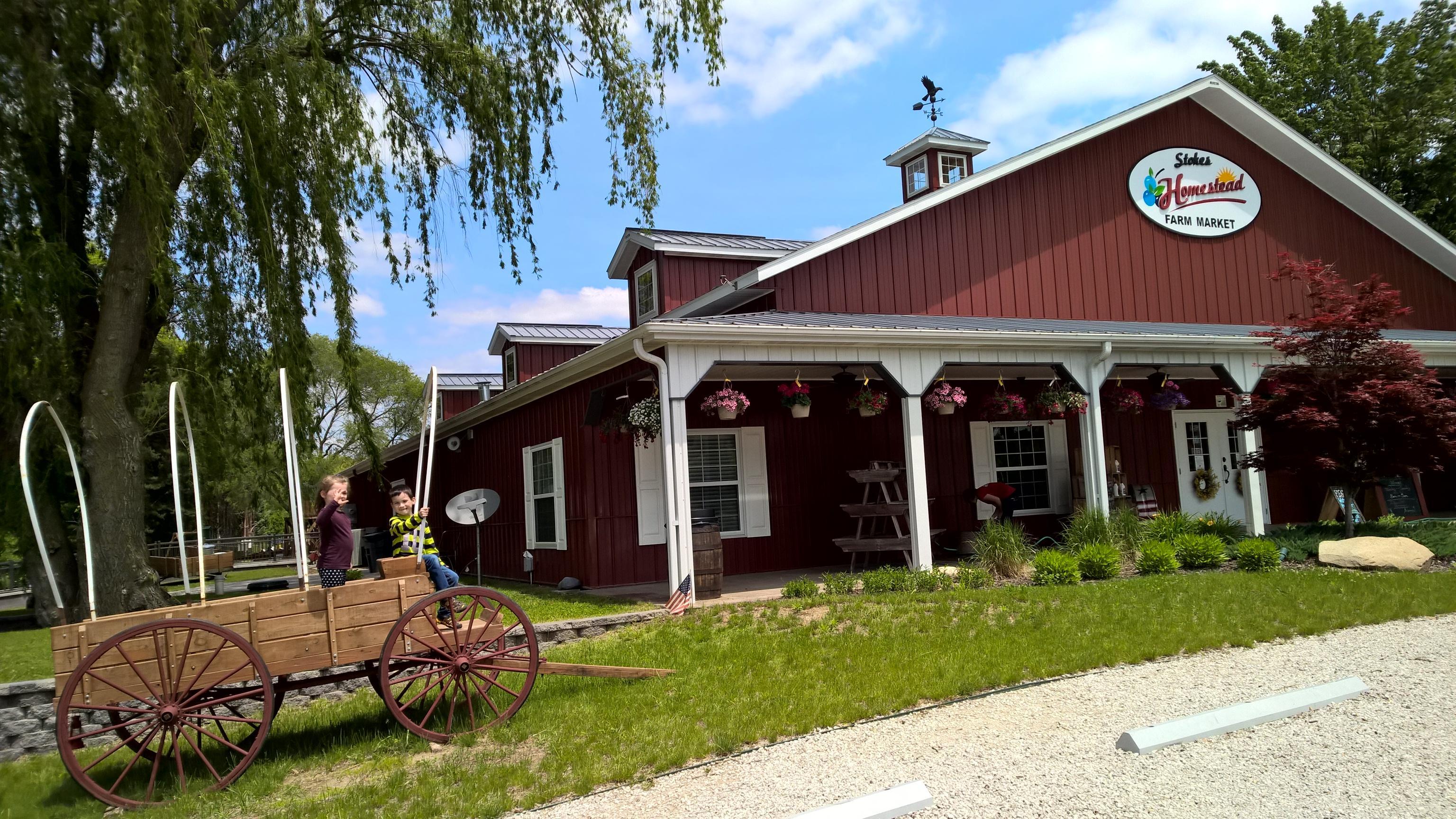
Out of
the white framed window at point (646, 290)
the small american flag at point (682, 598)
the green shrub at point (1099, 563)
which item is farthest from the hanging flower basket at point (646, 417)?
the white framed window at point (646, 290)

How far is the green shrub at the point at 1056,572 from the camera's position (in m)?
9.49

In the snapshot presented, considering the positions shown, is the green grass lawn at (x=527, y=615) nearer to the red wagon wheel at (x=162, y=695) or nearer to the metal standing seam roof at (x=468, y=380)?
the red wagon wheel at (x=162, y=695)

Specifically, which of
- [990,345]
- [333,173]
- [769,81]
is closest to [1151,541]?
[990,345]

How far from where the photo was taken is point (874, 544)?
35.6 ft

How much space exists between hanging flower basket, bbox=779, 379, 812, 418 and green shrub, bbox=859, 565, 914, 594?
193cm

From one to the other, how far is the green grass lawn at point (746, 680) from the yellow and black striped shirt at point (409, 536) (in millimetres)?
1084

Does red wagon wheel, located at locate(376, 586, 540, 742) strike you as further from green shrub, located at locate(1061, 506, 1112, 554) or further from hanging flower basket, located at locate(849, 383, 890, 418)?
green shrub, located at locate(1061, 506, 1112, 554)

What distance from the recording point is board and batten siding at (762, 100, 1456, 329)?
12844 mm

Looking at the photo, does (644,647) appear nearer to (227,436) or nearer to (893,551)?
(893,551)

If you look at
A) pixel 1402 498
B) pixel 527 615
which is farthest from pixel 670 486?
pixel 1402 498

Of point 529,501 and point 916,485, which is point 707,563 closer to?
point 916,485

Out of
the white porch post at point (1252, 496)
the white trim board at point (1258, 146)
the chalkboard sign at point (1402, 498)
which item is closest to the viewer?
the white porch post at point (1252, 496)

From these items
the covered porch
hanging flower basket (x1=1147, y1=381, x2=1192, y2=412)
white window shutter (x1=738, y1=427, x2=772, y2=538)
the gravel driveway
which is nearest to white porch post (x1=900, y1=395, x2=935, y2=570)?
the covered porch

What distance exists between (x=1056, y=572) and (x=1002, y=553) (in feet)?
2.37
